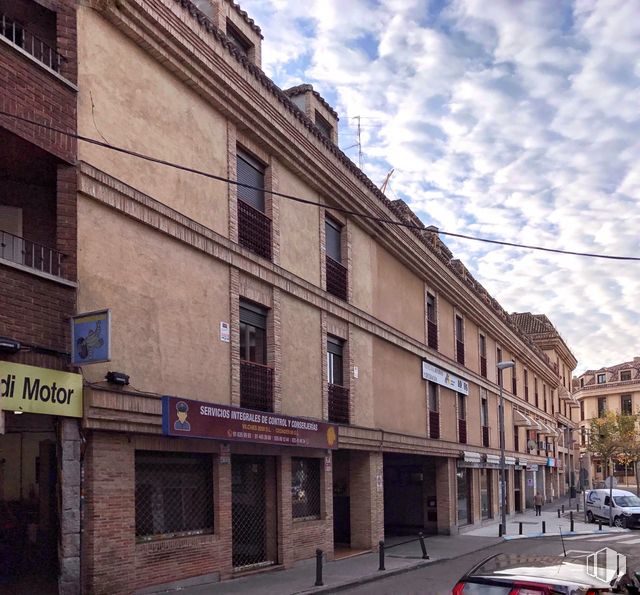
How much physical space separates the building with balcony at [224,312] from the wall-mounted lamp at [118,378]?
0.14 meters

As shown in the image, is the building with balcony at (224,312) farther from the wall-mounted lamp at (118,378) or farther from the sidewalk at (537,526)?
the sidewalk at (537,526)

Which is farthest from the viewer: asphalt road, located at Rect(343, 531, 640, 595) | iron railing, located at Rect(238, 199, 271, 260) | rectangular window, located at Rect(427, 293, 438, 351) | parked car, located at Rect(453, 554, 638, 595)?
rectangular window, located at Rect(427, 293, 438, 351)

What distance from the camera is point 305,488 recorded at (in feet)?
62.2

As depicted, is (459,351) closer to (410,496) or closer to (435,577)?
(410,496)

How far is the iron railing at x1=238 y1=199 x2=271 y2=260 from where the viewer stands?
16.6 metres

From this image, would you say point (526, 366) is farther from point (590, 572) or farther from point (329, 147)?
point (590, 572)

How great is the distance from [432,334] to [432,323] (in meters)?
0.41

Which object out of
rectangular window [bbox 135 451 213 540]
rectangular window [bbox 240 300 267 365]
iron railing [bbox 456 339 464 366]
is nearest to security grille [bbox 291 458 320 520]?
rectangular window [bbox 240 300 267 365]

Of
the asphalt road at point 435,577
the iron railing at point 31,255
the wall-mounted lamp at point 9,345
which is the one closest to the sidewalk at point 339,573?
the asphalt road at point 435,577

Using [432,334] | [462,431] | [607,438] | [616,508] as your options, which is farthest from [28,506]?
[607,438]

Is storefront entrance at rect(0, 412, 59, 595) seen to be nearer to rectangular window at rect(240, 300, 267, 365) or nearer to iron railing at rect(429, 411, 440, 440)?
rectangular window at rect(240, 300, 267, 365)

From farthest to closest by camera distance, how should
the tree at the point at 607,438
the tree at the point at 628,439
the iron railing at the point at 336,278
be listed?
the tree at the point at 628,439, the tree at the point at 607,438, the iron railing at the point at 336,278

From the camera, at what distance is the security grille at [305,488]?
18422 mm

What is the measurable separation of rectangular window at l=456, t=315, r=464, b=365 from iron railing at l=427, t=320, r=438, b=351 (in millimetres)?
3329
